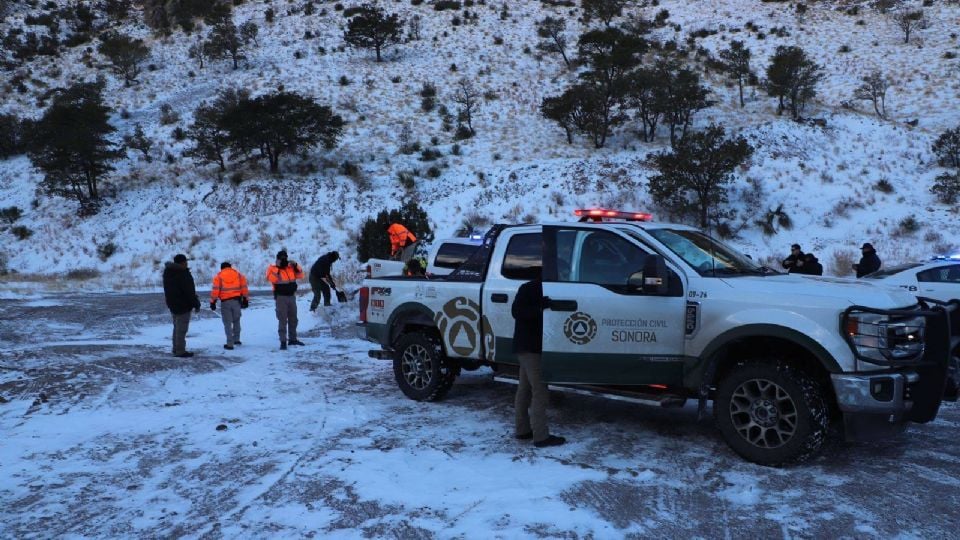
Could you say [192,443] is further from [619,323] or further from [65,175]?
[65,175]

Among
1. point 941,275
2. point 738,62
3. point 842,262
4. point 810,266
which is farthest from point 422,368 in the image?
point 738,62

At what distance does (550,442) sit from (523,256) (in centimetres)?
190

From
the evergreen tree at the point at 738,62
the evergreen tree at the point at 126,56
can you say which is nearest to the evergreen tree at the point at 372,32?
the evergreen tree at the point at 126,56

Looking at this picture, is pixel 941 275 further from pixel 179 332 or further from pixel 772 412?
pixel 179 332

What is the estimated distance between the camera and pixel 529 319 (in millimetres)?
5734

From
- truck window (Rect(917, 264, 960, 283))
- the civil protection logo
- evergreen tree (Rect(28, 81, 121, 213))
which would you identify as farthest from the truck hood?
evergreen tree (Rect(28, 81, 121, 213))

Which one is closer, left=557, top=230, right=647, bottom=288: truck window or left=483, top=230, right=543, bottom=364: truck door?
left=557, top=230, right=647, bottom=288: truck window

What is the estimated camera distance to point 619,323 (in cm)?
589

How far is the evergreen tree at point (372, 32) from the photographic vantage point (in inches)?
1716

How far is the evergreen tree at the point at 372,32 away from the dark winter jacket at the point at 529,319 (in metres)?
41.4

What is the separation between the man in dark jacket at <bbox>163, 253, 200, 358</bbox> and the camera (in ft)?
36.1

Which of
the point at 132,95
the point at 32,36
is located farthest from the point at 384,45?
the point at 32,36

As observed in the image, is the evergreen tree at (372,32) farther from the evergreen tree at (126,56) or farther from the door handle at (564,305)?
the door handle at (564,305)

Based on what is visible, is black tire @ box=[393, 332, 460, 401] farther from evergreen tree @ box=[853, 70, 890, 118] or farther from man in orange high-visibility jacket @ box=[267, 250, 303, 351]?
evergreen tree @ box=[853, 70, 890, 118]
